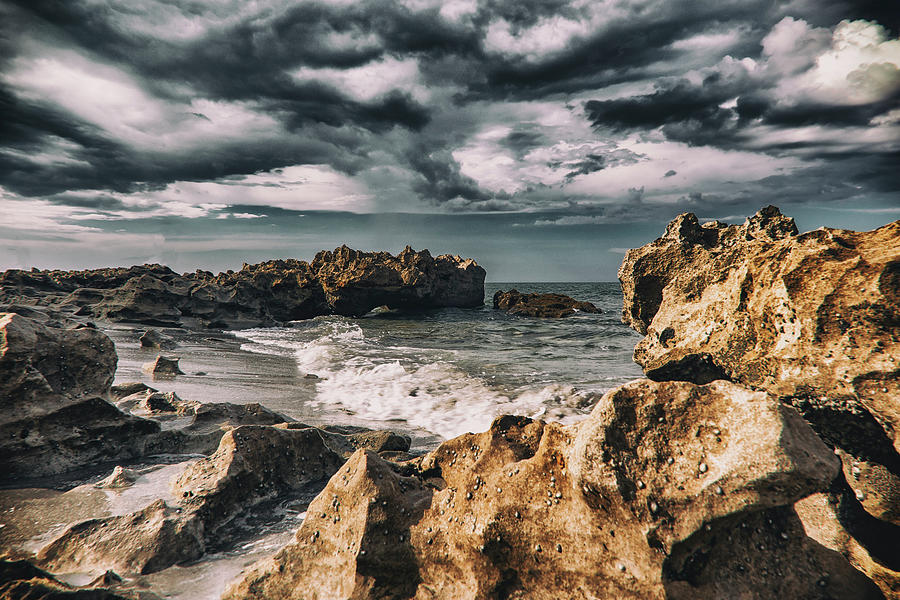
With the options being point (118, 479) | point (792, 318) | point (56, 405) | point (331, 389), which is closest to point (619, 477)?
point (792, 318)

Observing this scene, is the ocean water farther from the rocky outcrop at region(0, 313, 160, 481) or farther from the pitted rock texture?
the rocky outcrop at region(0, 313, 160, 481)

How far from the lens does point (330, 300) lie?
41.6m

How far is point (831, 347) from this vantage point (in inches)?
112

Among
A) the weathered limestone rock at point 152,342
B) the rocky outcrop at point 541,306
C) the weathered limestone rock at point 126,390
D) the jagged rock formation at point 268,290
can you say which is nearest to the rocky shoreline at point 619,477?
the weathered limestone rock at point 126,390

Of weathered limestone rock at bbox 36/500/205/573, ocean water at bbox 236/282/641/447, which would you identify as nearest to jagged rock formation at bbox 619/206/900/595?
weathered limestone rock at bbox 36/500/205/573

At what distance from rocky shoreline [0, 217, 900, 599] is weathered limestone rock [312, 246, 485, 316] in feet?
119

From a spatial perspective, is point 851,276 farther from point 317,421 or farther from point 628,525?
point 317,421

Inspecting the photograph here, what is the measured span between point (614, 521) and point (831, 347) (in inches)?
82.8

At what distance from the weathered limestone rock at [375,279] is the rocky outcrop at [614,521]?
38.3 meters

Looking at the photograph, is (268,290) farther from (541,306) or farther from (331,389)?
(331,389)

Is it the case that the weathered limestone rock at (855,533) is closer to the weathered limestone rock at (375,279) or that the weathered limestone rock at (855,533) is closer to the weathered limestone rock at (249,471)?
the weathered limestone rock at (249,471)

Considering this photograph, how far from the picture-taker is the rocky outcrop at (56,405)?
163 inches

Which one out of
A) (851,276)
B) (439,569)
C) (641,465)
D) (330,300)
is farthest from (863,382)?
(330,300)

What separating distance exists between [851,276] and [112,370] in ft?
24.6
